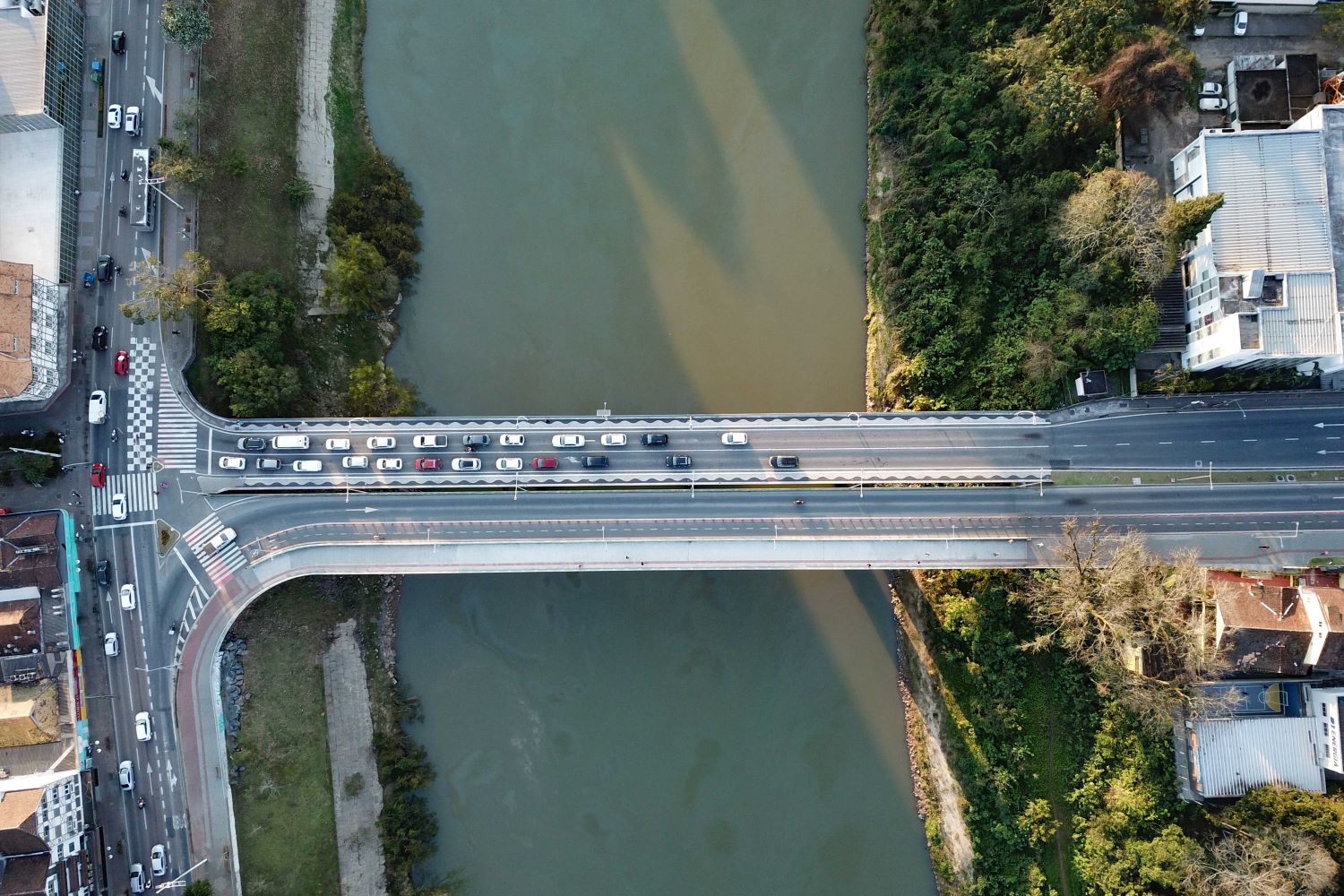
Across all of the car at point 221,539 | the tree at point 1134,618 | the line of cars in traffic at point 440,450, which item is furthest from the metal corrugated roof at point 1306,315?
the car at point 221,539

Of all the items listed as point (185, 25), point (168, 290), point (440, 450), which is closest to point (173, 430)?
point (168, 290)

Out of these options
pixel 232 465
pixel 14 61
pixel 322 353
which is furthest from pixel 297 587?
pixel 14 61

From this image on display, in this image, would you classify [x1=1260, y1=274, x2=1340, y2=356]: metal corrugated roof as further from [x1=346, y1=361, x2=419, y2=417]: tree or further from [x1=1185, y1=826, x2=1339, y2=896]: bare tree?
[x1=346, y1=361, x2=419, y2=417]: tree

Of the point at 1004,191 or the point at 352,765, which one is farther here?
the point at 352,765

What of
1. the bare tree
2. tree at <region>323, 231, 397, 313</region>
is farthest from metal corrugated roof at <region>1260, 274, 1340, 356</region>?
tree at <region>323, 231, 397, 313</region>

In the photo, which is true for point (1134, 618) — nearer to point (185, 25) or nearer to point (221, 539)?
point (221, 539)

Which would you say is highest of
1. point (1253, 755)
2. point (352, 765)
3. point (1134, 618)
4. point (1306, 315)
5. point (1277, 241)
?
point (1277, 241)
